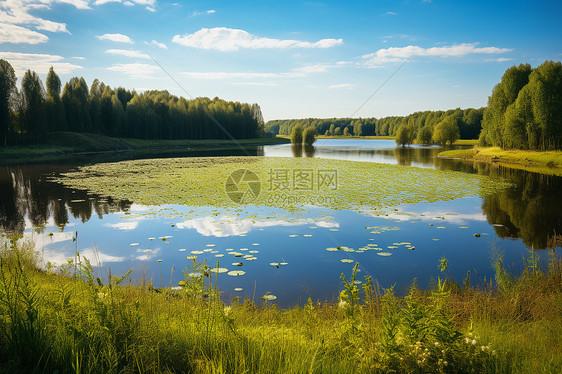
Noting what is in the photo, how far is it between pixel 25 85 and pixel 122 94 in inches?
1668

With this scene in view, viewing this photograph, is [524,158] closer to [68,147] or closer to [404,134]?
[404,134]

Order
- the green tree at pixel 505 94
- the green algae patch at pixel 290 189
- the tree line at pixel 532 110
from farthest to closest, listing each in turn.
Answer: the green tree at pixel 505 94
the tree line at pixel 532 110
the green algae patch at pixel 290 189

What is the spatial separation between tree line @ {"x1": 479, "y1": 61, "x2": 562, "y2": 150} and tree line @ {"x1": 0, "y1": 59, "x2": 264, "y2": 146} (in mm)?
43002

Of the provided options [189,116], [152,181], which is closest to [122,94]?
[189,116]

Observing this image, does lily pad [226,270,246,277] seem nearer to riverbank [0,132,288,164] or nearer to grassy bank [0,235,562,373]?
Result: grassy bank [0,235,562,373]

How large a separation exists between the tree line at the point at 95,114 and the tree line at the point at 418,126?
87.6ft

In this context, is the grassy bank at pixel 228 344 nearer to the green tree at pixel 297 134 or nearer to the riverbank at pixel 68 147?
the riverbank at pixel 68 147

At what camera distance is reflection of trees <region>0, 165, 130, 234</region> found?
1292 cm

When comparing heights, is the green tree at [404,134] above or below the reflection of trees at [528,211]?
above

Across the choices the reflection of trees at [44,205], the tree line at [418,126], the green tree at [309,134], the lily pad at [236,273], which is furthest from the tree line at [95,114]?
the lily pad at [236,273]

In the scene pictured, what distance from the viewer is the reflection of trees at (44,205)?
12.9m

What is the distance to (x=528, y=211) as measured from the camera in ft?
48.1

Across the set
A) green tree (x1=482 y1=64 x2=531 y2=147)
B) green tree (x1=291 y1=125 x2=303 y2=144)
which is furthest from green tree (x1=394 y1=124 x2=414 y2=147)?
green tree (x1=482 y1=64 x2=531 y2=147)

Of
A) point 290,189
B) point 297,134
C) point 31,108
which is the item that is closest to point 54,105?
point 31,108
